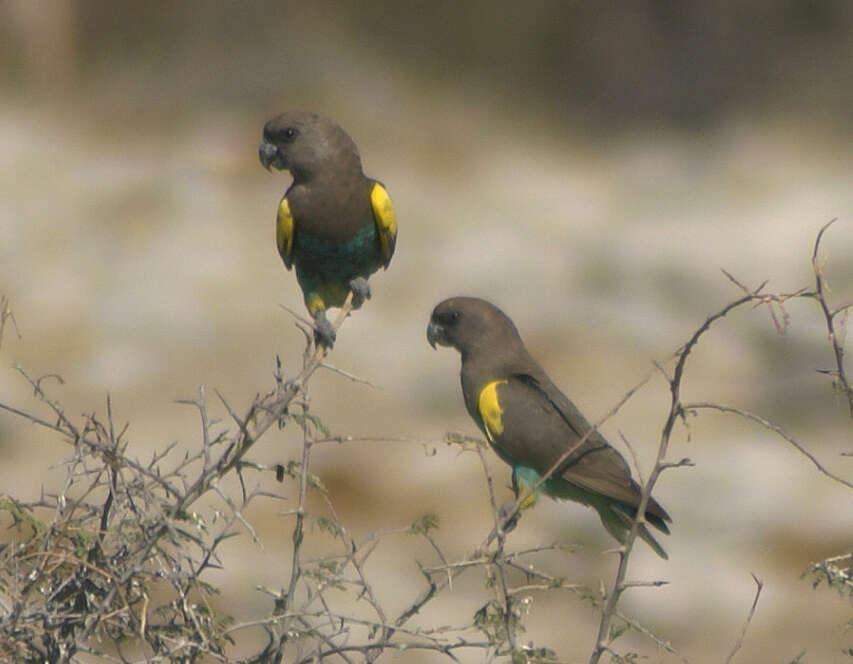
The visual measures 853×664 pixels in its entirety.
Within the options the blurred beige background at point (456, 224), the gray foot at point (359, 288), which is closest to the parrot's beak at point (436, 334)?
the gray foot at point (359, 288)

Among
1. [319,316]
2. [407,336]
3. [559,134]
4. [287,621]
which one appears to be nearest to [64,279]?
[407,336]

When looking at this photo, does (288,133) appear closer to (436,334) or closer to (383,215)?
(383,215)

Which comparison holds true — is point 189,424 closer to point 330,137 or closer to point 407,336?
point 407,336

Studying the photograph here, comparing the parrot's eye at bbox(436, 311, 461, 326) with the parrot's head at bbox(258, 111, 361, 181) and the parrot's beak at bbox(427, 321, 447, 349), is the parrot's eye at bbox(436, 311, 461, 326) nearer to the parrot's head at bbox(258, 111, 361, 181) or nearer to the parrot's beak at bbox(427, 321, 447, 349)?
the parrot's beak at bbox(427, 321, 447, 349)

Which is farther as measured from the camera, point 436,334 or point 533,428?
point 436,334

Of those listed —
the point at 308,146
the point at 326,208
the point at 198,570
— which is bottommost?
the point at 198,570

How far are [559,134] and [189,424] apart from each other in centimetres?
305

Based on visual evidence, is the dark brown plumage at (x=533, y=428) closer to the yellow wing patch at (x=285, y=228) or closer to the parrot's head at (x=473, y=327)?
the parrot's head at (x=473, y=327)

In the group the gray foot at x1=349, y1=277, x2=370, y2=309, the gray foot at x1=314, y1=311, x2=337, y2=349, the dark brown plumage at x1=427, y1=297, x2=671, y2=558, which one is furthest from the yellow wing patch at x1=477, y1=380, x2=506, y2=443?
the gray foot at x1=349, y1=277, x2=370, y2=309

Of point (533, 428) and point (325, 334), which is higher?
point (325, 334)

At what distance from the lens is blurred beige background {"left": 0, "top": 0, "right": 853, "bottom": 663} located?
32.9 feet

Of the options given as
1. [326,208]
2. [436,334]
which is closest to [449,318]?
[436,334]

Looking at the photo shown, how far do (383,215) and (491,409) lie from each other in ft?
2.61

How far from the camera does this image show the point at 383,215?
4.78 metres
